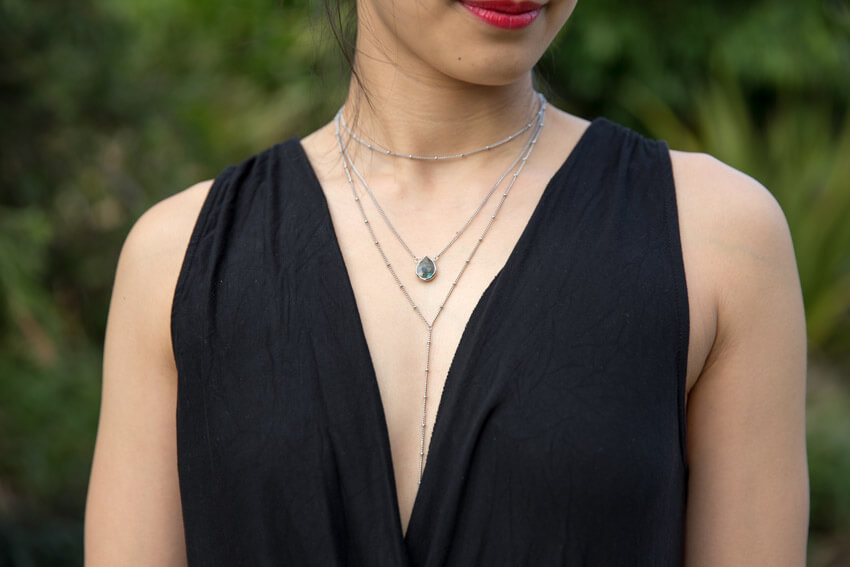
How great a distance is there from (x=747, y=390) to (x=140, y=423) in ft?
3.12

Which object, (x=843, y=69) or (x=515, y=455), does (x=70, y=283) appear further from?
(x=843, y=69)

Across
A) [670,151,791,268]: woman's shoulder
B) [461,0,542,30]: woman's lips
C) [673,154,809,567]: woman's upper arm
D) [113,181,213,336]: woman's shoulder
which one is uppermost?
[461,0,542,30]: woman's lips

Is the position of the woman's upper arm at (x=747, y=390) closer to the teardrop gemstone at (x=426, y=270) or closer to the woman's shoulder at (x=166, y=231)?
the teardrop gemstone at (x=426, y=270)

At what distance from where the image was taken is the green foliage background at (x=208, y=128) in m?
3.00

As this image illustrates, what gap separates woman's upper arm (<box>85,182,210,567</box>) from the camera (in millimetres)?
1573

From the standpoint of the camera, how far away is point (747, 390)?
1.42 metres

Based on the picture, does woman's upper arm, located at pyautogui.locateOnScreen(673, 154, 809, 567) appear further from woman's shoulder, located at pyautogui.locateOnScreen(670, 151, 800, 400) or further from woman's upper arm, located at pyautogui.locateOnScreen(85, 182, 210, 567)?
woman's upper arm, located at pyautogui.locateOnScreen(85, 182, 210, 567)

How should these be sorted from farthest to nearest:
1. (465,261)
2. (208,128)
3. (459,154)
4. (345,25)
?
(208,128)
(345,25)
(459,154)
(465,261)

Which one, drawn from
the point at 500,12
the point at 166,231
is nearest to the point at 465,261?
the point at 500,12

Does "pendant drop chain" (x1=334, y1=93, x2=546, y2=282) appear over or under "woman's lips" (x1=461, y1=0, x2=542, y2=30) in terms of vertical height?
under

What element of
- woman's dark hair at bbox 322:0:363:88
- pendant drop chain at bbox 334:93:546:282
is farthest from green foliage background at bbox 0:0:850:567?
pendant drop chain at bbox 334:93:546:282

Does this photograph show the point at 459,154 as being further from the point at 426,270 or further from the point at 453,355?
the point at 453,355

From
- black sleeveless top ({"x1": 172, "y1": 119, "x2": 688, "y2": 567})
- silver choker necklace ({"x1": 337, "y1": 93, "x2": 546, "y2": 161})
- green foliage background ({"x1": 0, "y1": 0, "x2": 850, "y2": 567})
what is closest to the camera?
black sleeveless top ({"x1": 172, "y1": 119, "x2": 688, "y2": 567})

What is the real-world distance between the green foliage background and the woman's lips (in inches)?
19.7
